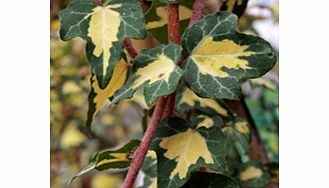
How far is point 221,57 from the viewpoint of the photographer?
1.94 feet

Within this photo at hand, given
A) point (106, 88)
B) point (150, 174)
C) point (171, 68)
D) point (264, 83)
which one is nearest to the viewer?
point (171, 68)

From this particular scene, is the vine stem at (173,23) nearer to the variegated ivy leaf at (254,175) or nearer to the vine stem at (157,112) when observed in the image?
the vine stem at (157,112)

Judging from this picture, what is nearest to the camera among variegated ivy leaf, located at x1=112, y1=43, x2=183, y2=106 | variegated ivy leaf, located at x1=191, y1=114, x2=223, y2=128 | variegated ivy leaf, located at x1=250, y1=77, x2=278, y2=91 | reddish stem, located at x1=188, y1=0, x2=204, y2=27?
variegated ivy leaf, located at x1=112, y1=43, x2=183, y2=106

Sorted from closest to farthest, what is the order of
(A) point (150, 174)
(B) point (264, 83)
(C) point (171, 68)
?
(C) point (171, 68)
(A) point (150, 174)
(B) point (264, 83)

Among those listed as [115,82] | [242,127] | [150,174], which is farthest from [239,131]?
[115,82]

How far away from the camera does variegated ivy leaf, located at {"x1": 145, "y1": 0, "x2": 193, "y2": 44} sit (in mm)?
762

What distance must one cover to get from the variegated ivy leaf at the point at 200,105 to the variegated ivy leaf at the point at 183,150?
0.25 metres

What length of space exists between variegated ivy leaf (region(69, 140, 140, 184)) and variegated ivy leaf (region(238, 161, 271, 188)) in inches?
12.3

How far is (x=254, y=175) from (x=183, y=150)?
312 mm

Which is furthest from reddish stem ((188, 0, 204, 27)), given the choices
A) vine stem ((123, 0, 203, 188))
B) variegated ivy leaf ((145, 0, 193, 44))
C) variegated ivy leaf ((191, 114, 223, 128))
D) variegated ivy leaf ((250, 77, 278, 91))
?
variegated ivy leaf ((250, 77, 278, 91))

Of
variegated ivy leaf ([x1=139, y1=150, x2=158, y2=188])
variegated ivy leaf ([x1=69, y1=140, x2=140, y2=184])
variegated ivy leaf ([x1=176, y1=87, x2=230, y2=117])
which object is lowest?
variegated ivy leaf ([x1=139, y1=150, x2=158, y2=188])

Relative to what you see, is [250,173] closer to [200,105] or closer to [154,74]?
[200,105]

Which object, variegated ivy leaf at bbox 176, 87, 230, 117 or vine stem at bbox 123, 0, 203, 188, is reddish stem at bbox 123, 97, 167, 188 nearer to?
vine stem at bbox 123, 0, 203, 188
